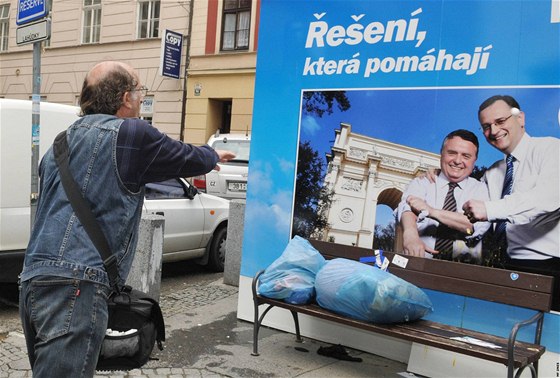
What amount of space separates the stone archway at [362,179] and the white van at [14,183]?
119 inches

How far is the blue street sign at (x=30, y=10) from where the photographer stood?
529 centimetres

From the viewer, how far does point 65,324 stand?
2.08 meters

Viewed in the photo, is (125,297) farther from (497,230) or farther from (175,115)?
(175,115)

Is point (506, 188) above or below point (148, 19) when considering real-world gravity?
below

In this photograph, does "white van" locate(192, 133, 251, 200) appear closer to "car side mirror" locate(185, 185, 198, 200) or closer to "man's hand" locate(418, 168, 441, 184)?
"car side mirror" locate(185, 185, 198, 200)

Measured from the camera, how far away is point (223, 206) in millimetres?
8016

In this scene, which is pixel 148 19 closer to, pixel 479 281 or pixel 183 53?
pixel 183 53

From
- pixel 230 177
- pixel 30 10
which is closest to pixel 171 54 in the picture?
pixel 230 177

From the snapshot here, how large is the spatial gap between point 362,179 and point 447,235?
89 centimetres

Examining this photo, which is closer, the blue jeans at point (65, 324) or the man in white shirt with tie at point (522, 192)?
the blue jeans at point (65, 324)

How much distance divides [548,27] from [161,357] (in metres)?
3.87

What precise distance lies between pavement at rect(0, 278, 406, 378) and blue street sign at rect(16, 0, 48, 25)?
9.76 feet

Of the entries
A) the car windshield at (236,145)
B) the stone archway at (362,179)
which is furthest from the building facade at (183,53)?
the stone archway at (362,179)

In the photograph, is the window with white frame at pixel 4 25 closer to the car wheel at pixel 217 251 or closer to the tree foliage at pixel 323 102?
the car wheel at pixel 217 251
